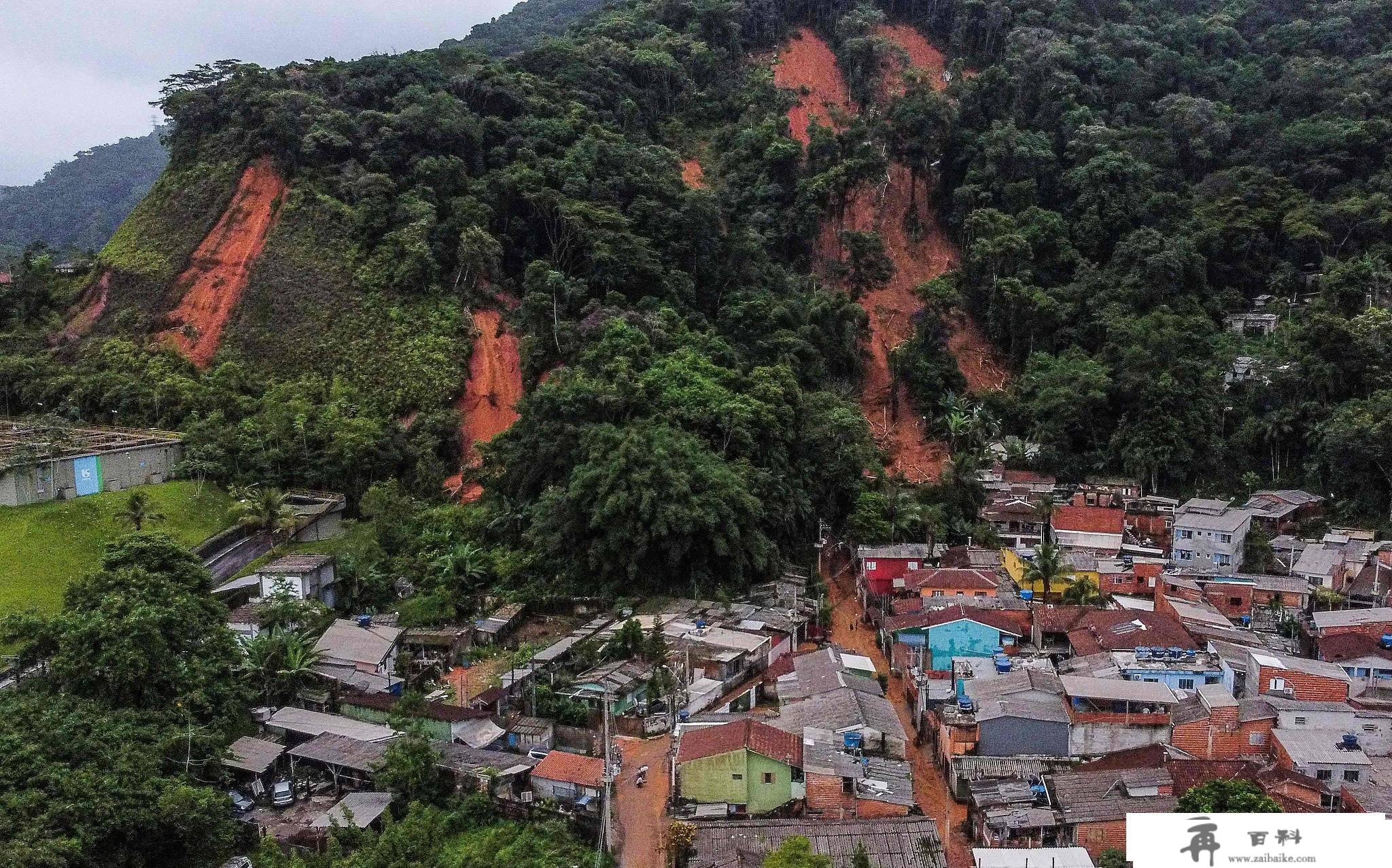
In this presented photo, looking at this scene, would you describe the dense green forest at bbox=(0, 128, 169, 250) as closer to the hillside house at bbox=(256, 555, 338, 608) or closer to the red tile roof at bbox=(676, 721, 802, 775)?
the hillside house at bbox=(256, 555, 338, 608)

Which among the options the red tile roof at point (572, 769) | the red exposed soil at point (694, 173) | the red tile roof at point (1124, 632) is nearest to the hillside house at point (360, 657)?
the red tile roof at point (572, 769)

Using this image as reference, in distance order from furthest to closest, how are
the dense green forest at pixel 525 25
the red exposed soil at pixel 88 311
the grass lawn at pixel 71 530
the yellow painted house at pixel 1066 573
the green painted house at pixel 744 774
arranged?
the dense green forest at pixel 525 25 → the red exposed soil at pixel 88 311 → the yellow painted house at pixel 1066 573 → the grass lawn at pixel 71 530 → the green painted house at pixel 744 774

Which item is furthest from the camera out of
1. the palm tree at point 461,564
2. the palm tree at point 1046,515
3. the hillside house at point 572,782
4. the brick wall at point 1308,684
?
the palm tree at point 1046,515

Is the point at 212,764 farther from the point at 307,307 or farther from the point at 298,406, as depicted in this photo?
the point at 307,307

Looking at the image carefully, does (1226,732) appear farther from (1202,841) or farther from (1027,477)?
(1027,477)

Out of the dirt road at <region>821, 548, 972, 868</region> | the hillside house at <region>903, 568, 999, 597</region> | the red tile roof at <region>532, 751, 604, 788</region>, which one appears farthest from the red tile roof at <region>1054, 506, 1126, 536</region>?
the red tile roof at <region>532, 751, 604, 788</region>

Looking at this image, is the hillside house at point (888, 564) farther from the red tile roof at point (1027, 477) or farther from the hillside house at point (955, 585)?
the red tile roof at point (1027, 477)

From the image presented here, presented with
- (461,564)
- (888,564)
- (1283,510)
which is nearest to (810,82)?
(1283,510)
